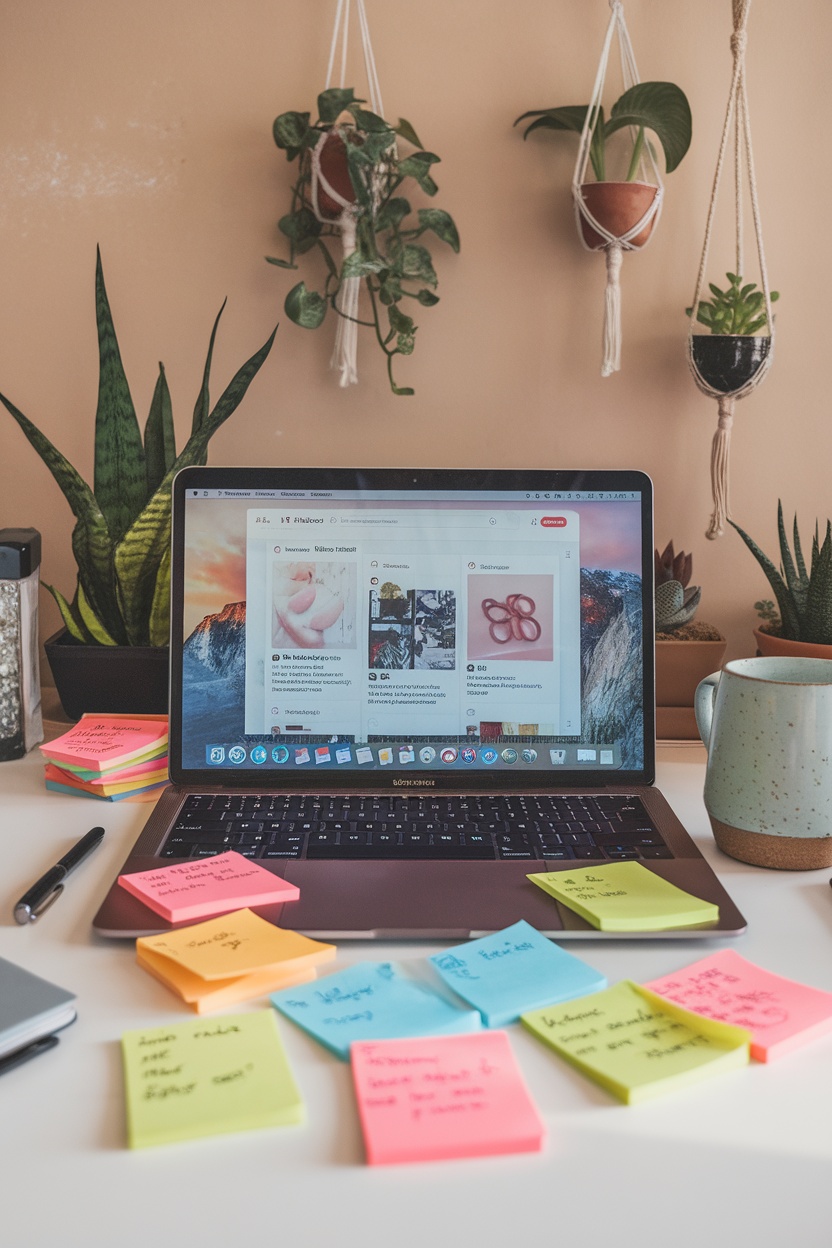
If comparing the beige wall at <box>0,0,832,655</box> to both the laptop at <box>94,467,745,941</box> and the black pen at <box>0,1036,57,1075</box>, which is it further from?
the black pen at <box>0,1036,57,1075</box>

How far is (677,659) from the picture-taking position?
1.03m

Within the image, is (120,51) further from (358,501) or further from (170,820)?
(170,820)

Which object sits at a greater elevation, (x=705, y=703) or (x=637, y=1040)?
(x=705, y=703)

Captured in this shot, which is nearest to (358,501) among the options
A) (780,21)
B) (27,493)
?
(27,493)

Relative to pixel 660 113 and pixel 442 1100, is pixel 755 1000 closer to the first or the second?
pixel 442 1100

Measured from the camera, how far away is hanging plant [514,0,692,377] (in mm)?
1060

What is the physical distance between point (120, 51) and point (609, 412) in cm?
68

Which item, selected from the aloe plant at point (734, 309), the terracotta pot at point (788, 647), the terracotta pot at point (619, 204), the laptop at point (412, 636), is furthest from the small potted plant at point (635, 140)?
the terracotta pot at point (788, 647)

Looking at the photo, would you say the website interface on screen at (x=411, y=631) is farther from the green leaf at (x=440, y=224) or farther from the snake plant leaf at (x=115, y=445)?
the green leaf at (x=440, y=224)

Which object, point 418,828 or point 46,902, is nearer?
point 46,902

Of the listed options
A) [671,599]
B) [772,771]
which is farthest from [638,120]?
[772,771]

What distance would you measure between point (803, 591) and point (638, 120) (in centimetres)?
53

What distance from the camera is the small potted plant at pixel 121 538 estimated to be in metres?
1.01

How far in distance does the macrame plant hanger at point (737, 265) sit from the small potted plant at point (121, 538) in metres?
0.48
